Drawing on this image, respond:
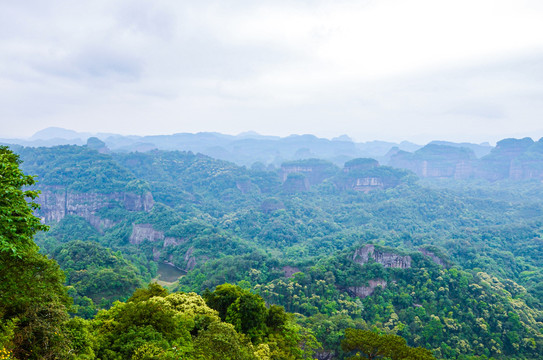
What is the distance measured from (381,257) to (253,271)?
2159 centimetres

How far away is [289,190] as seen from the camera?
158 metres

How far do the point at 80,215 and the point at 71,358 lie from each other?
331 ft

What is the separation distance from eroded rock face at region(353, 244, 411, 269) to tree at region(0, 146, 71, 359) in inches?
1840

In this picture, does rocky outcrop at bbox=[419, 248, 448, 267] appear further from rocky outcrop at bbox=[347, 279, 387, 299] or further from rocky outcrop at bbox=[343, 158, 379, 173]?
rocky outcrop at bbox=[343, 158, 379, 173]

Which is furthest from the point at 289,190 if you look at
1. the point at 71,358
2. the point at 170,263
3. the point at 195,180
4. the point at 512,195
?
the point at 71,358

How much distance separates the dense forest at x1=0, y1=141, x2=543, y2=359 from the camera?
15680 mm

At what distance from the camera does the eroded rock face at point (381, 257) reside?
168 ft

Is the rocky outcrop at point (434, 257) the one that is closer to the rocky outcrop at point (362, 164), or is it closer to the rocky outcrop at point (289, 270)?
the rocky outcrop at point (289, 270)

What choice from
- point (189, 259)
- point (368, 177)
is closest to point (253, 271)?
point (189, 259)

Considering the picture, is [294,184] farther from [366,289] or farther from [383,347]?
[383,347]

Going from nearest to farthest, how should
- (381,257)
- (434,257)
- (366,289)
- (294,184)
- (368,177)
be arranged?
(366,289) < (381,257) < (434,257) < (294,184) < (368,177)

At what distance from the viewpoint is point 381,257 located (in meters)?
52.1

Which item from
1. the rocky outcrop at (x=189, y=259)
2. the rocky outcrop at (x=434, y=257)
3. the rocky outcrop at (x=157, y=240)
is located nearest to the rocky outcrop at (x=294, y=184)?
the rocky outcrop at (x=157, y=240)

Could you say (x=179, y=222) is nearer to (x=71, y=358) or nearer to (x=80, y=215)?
(x=80, y=215)
